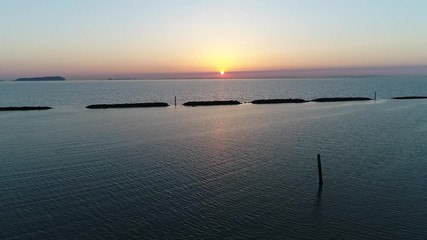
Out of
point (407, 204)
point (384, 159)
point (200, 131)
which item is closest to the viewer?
point (407, 204)

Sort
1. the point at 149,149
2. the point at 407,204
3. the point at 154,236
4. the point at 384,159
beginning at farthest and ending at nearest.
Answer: the point at 149,149 → the point at 384,159 → the point at 407,204 → the point at 154,236

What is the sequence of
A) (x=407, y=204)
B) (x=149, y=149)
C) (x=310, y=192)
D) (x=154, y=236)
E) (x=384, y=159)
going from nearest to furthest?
(x=154, y=236) < (x=407, y=204) < (x=310, y=192) < (x=384, y=159) < (x=149, y=149)

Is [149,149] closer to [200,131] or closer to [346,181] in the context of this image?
[200,131]

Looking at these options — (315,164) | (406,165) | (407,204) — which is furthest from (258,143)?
(407,204)

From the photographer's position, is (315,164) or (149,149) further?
(149,149)

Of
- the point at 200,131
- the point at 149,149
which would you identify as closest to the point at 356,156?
the point at 149,149

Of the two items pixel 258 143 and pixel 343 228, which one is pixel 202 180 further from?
pixel 258 143

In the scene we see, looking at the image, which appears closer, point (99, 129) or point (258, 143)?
point (258, 143)

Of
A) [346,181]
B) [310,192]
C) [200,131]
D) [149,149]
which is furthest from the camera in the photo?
[200,131]
